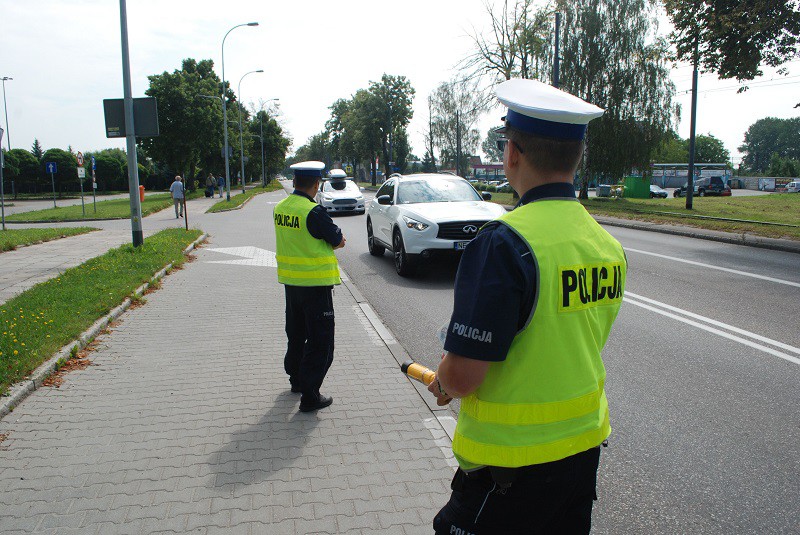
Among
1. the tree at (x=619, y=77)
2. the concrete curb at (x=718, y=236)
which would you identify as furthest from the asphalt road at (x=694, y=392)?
the tree at (x=619, y=77)

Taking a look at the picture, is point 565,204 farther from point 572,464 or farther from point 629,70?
point 629,70

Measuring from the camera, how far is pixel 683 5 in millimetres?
17609

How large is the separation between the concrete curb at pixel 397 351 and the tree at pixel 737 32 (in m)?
12.7

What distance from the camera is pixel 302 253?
4660mm

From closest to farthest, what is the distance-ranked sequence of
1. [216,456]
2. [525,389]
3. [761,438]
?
[525,389]
[216,456]
[761,438]

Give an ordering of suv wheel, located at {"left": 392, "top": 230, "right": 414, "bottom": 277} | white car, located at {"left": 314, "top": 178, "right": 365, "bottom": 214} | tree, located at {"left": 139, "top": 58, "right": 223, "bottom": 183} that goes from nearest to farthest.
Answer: suv wheel, located at {"left": 392, "top": 230, "right": 414, "bottom": 277} < white car, located at {"left": 314, "top": 178, "right": 365, "bottom": 214} < tree, located at {"left": 139, "top": 58, "right": 223, "bottom": 183}

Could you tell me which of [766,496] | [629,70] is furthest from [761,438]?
[629,70]

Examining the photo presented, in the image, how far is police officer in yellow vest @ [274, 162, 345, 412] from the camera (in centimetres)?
462

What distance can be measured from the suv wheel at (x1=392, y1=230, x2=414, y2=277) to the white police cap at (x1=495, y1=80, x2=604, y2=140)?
885 centimetres

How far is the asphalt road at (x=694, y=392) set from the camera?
133 inches

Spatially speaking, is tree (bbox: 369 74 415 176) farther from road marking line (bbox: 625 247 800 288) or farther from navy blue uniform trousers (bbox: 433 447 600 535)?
navy blue uniform trousers (bbox: 433 447 600 535)

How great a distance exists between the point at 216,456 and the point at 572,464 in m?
2.78

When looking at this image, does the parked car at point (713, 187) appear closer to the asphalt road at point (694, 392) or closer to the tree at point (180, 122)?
the tree at point (180, 122)

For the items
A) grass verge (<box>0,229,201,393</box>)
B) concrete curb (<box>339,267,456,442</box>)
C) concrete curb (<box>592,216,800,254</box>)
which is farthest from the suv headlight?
concrete curb (<box>592,216,800,254</box>)
